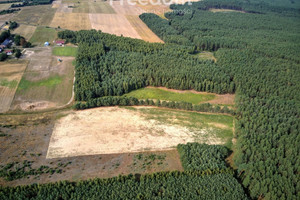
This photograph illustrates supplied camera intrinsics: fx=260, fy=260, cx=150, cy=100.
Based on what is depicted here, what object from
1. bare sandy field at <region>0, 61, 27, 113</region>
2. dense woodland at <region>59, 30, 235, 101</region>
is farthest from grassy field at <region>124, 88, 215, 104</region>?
bare sandy field at <region>0, 61, 27, 113</region>

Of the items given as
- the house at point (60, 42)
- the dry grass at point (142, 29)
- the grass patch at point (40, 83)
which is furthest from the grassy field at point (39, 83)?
the dry grass at point (142, 29)

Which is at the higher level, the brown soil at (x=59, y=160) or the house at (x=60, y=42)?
the house at (x=60, y=42)

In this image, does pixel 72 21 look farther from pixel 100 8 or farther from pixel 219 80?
pixel 219 80

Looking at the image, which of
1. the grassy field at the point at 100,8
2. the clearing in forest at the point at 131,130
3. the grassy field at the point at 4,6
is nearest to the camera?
the clearing in forest at the point at 131,130

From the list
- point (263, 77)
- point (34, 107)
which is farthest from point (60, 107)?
point (263, 77)

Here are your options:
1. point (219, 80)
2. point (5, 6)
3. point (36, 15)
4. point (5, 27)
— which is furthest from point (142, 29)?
point (5, 6)

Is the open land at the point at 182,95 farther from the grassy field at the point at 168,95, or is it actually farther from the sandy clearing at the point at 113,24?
the sandy clearing at the point at 113,24

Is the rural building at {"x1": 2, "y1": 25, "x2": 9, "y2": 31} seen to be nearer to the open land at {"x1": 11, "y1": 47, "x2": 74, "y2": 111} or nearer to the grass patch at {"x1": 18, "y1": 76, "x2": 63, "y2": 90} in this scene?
the open land at {"x1": 11, "y1": 47, "x2": 74, "y2": 111}

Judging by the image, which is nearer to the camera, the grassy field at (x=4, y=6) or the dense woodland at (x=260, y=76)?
the dense woodland at (x=260, y=76)

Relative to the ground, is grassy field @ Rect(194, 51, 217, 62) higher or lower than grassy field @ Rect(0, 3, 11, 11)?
lower
